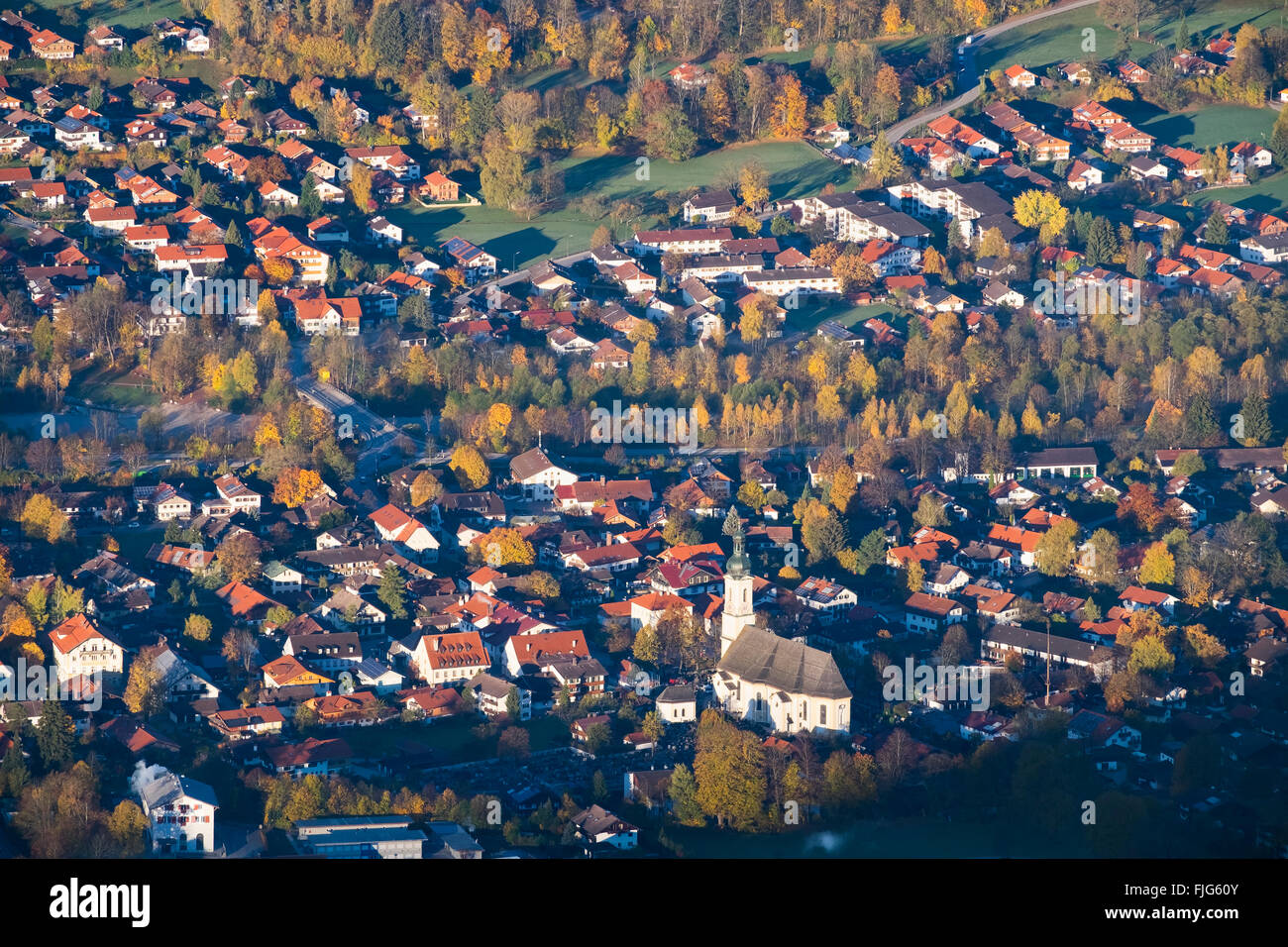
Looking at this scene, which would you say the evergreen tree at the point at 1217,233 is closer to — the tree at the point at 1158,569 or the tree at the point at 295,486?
the tree at the point at 1158,569

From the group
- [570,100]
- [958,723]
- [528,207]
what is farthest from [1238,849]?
[570,100]

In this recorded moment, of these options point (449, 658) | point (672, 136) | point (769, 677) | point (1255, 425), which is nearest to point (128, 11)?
point (672, 136)

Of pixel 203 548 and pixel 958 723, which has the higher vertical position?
pixel 203 548

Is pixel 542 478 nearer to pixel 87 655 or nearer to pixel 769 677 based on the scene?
pixel 769 677

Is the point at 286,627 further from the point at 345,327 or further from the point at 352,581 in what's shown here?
the point at 345,327

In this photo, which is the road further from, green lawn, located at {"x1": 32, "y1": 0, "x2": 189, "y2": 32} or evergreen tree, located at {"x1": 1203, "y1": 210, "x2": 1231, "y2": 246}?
green lawn, located at {"x1": 32, "y1": 0, "x2": 189, "y2": 32}

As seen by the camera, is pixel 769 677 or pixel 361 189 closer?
pixel 769 677

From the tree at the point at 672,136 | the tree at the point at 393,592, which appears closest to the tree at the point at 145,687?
the tree at the point at 393,592
